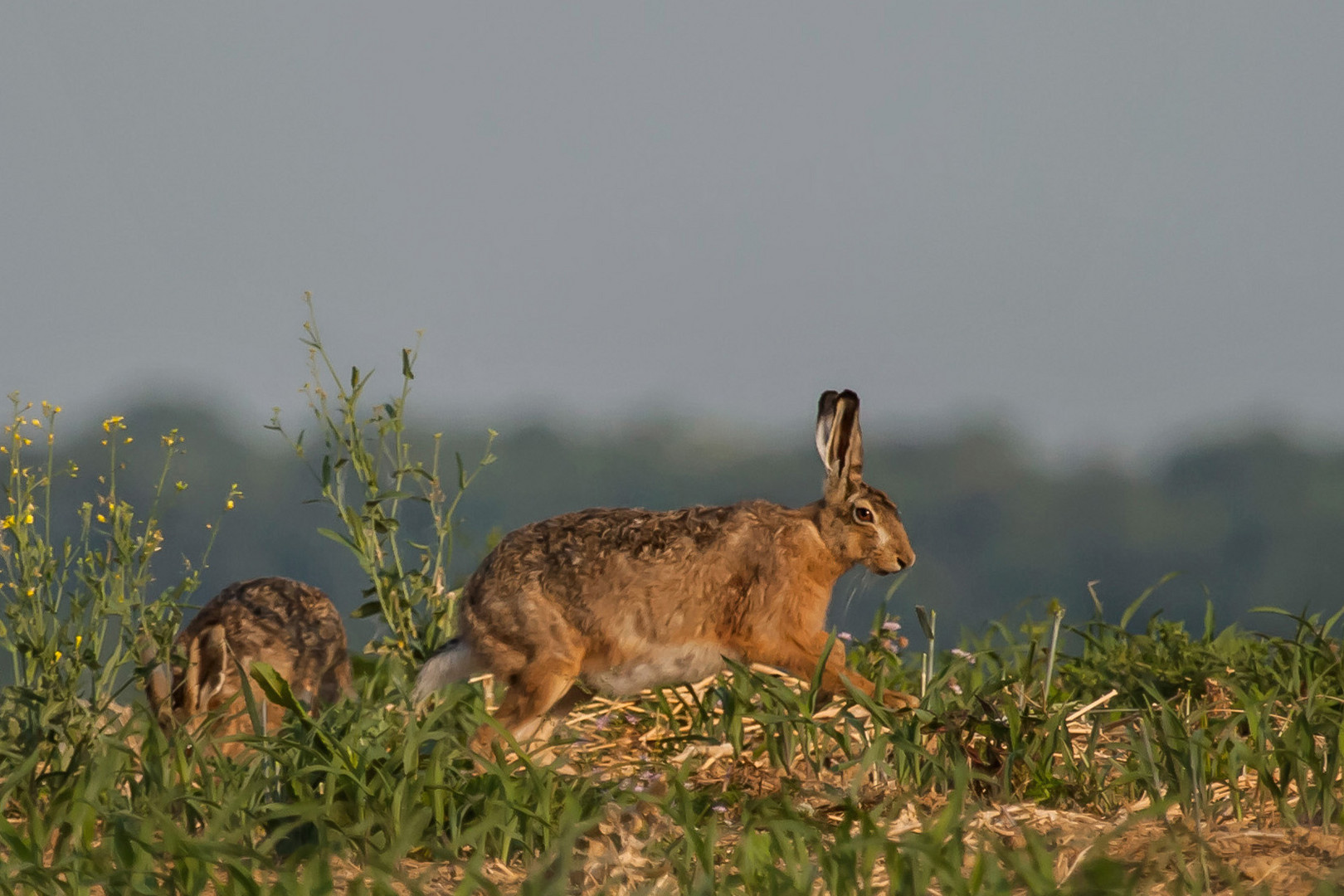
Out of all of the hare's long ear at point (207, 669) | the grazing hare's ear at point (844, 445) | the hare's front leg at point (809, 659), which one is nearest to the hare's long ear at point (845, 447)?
the grazing hare's ear at point (844, 445)

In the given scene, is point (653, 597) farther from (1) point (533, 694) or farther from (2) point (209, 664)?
(2) point (209, 664)

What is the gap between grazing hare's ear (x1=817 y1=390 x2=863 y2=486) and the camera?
760 cm

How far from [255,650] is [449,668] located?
1.05 meters

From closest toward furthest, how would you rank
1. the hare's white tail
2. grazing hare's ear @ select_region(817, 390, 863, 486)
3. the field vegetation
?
the field vegetation → the hare's white tail → grazing hare's ear @ select_region(817, 390, 863, 486)

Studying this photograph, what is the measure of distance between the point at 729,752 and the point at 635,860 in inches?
64.1

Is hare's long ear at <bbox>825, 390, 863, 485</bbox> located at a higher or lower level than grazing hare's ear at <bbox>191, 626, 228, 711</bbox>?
higher

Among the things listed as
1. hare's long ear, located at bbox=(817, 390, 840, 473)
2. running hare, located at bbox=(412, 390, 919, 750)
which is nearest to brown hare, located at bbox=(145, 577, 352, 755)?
running hare, located at bbox=(412, 390, 919, 750)

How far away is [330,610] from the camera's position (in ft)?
25.9

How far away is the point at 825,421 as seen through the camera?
25.5ft

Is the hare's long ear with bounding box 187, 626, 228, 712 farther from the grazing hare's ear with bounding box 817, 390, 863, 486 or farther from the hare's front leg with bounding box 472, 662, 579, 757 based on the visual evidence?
the grazing hare's ear with bounding box 817, 390, 863, 486

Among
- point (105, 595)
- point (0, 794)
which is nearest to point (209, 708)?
point (105, 595)

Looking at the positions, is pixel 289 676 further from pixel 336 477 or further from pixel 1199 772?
pixel 1199 772

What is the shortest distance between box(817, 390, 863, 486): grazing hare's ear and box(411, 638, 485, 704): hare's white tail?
84.3 inches

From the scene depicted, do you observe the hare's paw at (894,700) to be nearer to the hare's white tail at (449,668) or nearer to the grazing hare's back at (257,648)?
the hare's white tail at (449,668)
